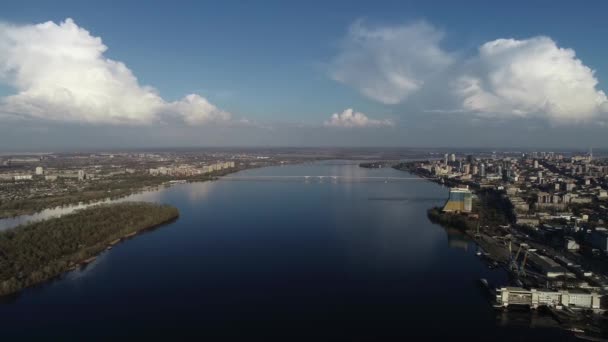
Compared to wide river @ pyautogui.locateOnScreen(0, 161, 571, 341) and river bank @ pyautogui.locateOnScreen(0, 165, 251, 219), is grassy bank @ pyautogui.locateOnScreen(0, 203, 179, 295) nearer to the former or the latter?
wide river @ pyautogui.locateOnScreen(0, 161, 571, 341)

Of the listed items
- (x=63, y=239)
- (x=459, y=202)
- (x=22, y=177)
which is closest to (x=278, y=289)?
(x=63, y=239)

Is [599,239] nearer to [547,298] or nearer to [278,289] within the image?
[547,298]

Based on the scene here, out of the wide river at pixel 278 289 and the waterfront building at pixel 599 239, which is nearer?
the wide river at pixel 278 289

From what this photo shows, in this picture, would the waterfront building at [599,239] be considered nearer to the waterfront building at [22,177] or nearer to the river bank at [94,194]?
the river bank at [94,194]

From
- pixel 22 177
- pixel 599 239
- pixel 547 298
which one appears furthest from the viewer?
pixel 22 177

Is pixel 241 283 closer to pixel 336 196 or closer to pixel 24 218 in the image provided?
pixel 24 218

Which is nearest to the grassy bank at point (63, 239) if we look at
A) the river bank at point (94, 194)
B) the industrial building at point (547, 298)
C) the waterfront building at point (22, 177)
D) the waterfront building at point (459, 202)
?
the river bank at point (94, 194)

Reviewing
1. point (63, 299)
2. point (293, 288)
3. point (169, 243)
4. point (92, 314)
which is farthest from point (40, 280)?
point (293, 288)
